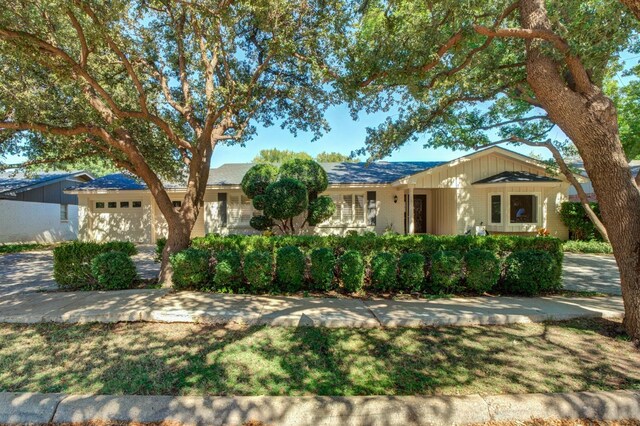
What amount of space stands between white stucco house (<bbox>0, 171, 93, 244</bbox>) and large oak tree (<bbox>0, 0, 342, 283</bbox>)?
10.7m

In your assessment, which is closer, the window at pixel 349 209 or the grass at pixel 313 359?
the grass at pixel 313 359

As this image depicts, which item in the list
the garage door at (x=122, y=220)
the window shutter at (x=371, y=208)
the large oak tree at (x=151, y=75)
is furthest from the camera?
the garage door at (x=122, y=220)

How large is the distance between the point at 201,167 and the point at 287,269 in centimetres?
319

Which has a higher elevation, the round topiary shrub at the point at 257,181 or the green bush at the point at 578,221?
the round topiary shrub at the point at 257,181

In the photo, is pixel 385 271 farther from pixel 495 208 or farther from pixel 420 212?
pixel 420 212

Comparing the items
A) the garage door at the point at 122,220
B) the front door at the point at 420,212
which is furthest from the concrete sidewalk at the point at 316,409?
the garage door at the point at 122,220

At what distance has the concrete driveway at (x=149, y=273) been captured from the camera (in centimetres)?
659

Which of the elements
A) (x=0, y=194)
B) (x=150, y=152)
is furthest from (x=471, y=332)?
(x=0, y=194)

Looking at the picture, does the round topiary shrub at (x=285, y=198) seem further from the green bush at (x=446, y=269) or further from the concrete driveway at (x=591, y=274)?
the concrete driveway at (x=591, y=274)

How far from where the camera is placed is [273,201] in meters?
10.5

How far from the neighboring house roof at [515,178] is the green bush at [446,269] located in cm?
875

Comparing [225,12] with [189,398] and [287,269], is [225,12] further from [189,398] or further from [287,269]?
[189,398]

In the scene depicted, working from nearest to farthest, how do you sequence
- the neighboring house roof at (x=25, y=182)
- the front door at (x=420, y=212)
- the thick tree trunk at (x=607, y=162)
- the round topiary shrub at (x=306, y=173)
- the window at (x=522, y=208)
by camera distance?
the thick tree trunk at (x=607, y=162) → the round topiary shrub at (x=306, y=173) → the window at (x=522, y=208) → the front door at (x=420, y=212) → the neighboring house roof at (x=25, y=182)

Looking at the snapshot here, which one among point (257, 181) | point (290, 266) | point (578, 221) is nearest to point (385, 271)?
point (290, 266)
